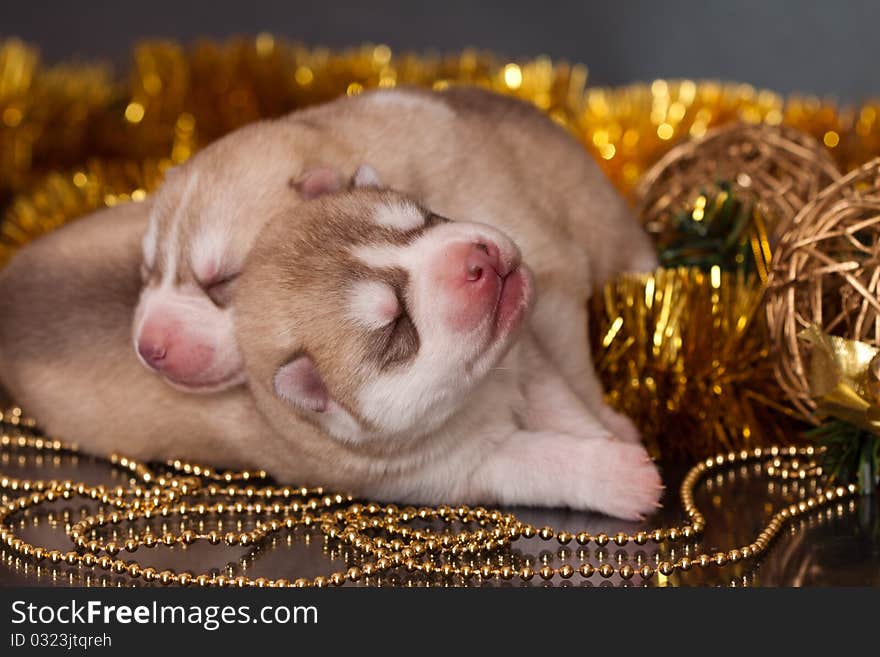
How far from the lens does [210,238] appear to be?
8.75 ft

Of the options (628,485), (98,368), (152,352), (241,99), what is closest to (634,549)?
(628,485)

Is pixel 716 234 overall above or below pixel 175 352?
above

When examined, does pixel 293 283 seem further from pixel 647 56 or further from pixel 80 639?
pixel 647 56

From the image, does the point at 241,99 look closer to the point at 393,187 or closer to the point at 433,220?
the point at 393,187

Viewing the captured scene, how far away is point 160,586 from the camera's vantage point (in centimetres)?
221

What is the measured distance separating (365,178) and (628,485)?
79 cm

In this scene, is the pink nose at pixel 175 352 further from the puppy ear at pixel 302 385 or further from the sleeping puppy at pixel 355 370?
the puppy ear at pixel 302 385

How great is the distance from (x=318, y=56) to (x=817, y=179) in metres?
1.85

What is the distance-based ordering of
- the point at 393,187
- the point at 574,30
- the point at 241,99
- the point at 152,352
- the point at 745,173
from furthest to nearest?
1. the point at 574,30
2. the point at 241,99
3. the point at 745,173
4. the point at 393,187
5. the point at 152,352

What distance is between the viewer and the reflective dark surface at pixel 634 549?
87.4 inches

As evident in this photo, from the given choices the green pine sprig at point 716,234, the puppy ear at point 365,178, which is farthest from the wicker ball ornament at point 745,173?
the puppy ear at point 365,178

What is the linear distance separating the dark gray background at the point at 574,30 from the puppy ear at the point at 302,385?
3303 millimetres

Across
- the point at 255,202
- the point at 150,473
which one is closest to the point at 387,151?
the point at 255,202

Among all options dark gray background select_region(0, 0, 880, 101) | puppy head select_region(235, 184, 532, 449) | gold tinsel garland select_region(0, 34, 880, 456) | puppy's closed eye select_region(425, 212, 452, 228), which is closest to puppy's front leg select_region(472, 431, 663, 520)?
puppy head select_region(235, 184, 532, 449)
